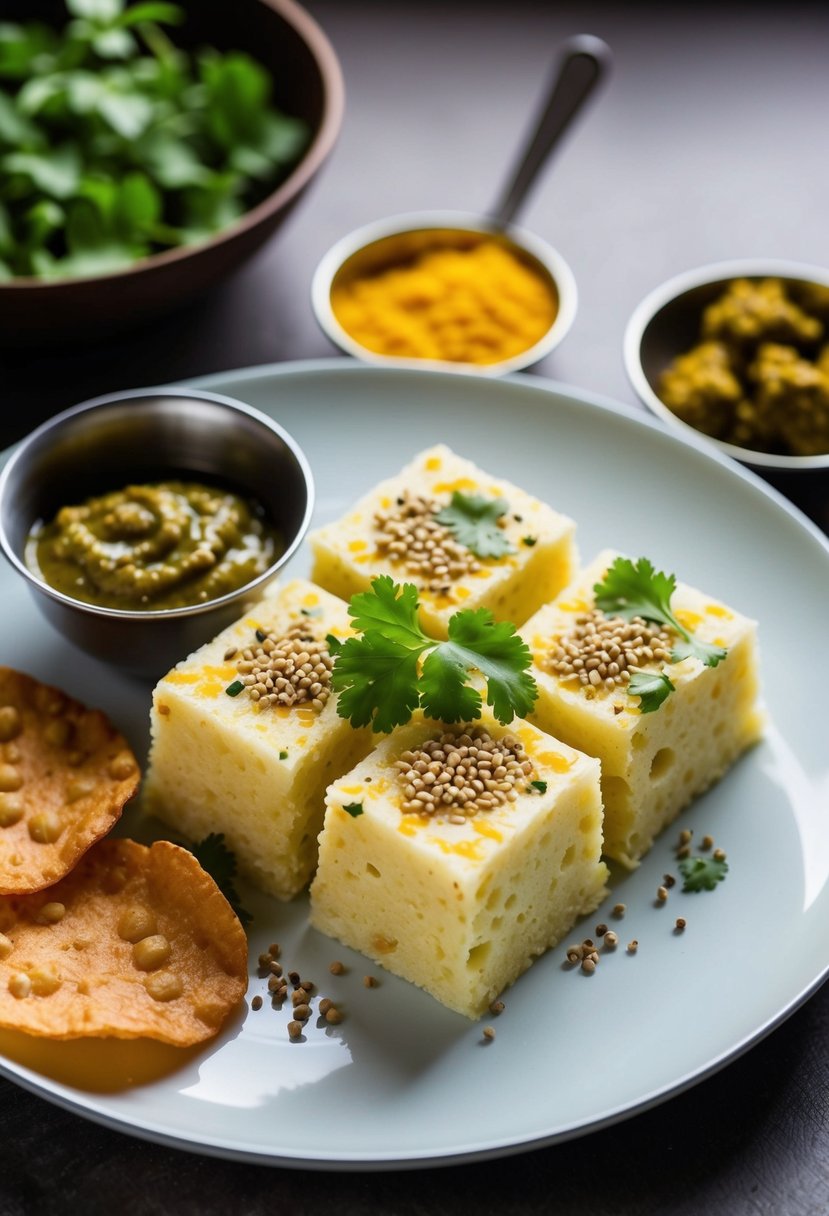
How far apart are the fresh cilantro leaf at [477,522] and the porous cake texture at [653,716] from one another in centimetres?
25

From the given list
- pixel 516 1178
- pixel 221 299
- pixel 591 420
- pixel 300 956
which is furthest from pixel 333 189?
pixel 516 1178

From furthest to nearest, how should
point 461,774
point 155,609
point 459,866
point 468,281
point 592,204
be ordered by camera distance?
1. point 592,204
2. point 468,281
3. point 155,609
4. point 461,774
5. point 459,866

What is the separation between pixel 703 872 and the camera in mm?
3711

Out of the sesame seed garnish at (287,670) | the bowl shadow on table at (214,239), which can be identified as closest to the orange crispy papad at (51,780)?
the sesame seed garnish at (287,670)

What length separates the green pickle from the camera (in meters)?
3.99

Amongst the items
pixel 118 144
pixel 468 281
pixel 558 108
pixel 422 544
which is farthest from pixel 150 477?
pixel 558 108

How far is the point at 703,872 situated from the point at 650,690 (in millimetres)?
514

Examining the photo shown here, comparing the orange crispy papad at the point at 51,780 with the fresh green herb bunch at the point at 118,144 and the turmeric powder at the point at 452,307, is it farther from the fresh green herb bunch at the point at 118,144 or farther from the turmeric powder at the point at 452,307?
the turmeric powder at the point at 452,307

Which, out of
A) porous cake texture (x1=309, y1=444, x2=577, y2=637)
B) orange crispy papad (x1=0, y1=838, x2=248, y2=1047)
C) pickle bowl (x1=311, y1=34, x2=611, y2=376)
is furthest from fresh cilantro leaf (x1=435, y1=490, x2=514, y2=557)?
orange crispy papad (x1=0, y1=838, x2=248, y2=1047)

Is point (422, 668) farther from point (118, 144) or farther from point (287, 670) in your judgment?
point (118, 144)

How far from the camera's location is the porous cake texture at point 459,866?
10.8 ft

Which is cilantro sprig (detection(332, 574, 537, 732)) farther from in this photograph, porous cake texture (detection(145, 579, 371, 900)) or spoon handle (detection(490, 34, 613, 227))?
spoon handle (detection(490, 34, 613, 227))

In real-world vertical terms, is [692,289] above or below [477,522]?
above

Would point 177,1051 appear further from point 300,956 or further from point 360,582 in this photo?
point 360,582
